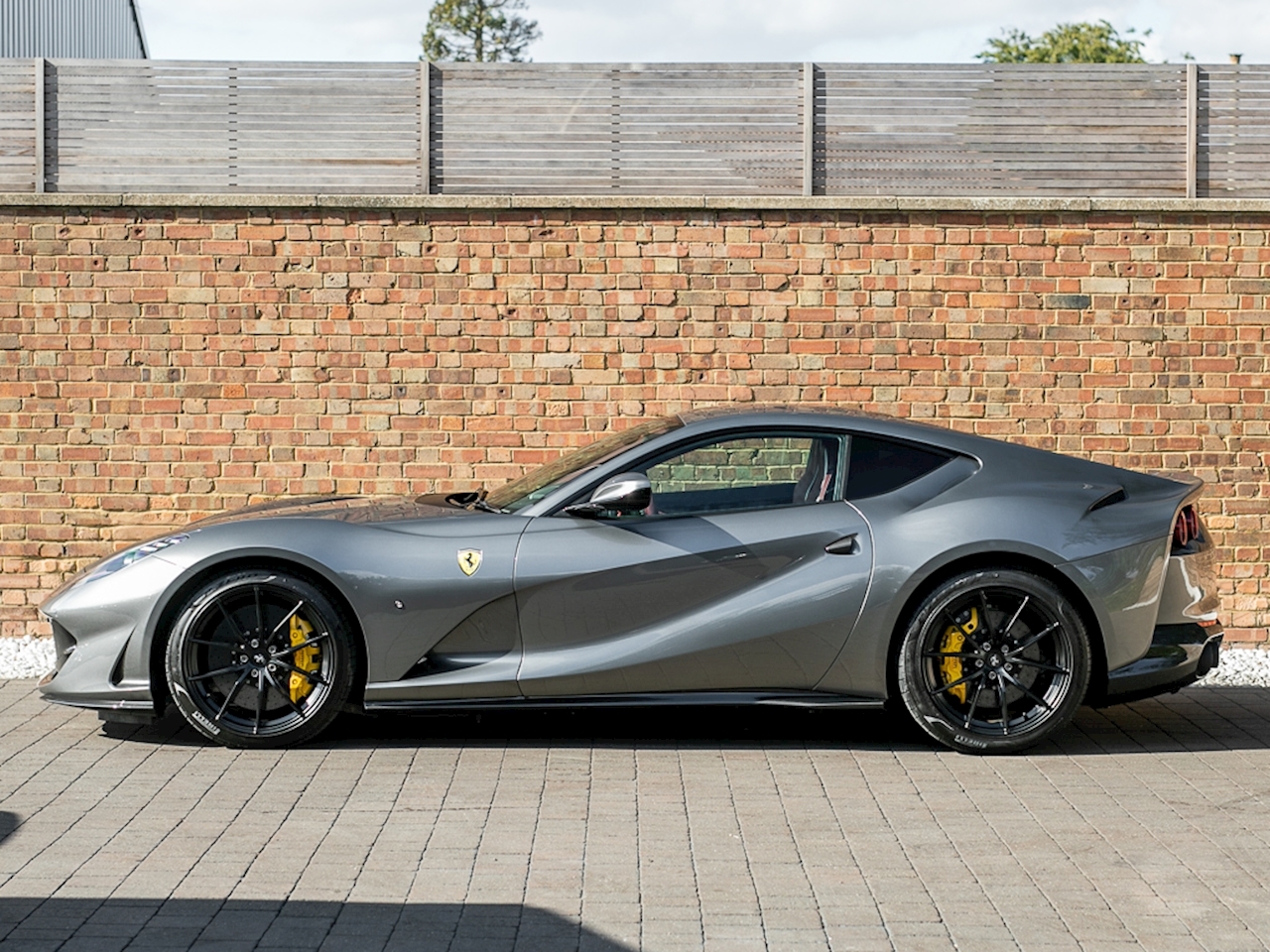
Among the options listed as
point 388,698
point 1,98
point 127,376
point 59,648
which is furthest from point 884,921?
point 1,98

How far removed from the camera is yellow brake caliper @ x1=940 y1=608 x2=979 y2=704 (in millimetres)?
6254

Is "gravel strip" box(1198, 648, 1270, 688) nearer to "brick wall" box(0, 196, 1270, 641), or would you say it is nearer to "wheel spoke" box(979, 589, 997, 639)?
"brick wall" box(0, 196, 1270, 641)

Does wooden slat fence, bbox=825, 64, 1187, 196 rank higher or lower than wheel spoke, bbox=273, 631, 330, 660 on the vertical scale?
higher

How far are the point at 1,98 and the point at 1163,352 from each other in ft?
22.9

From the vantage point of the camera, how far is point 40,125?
9102 millimetres

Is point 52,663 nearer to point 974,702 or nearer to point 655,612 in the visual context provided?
point 655,612

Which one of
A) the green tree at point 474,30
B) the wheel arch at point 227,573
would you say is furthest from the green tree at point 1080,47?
the wheel arch at point 227,573

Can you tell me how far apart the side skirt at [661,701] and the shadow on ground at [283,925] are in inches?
72.4

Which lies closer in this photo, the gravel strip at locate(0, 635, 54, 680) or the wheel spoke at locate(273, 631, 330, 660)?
the wheel spoke at locate(273, 631, 330, 660)

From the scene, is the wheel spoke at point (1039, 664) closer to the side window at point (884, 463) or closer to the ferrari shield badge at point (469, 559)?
the side window at point (884, 463)

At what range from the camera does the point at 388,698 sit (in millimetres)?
6160

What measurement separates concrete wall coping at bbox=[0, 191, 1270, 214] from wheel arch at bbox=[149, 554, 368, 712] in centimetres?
338

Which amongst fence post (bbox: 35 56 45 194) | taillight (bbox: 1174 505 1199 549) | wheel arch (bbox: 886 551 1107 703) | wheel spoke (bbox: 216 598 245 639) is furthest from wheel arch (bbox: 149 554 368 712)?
fence post (bbox: 35 56 45 194)

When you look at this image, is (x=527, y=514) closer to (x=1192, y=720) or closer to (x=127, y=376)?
(x=1192, y=720)
